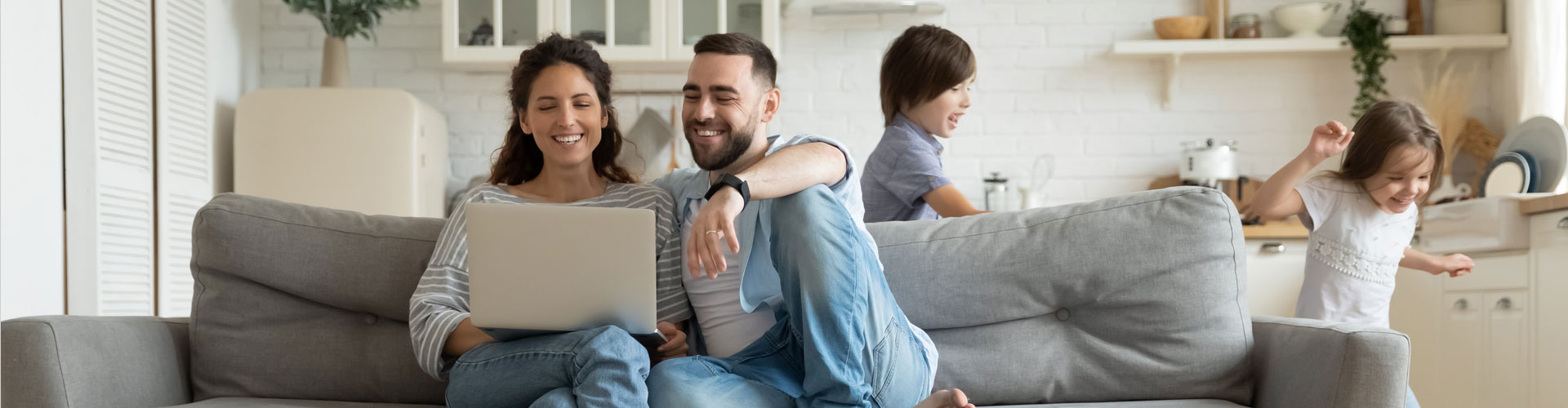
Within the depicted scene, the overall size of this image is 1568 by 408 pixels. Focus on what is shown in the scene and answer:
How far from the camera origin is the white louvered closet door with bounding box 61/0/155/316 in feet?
10.2

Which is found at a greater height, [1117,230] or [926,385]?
[1117,230]

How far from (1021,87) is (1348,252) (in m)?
2.28

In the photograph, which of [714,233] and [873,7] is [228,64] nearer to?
[873,7]

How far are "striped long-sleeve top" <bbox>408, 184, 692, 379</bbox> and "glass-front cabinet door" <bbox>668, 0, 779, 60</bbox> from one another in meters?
2.11

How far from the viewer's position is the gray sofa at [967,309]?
1834 mm

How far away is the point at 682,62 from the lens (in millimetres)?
4074

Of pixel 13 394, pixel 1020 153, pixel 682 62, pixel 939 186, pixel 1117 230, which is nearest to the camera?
pixel 13 394

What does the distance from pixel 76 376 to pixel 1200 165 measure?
357 centimetres

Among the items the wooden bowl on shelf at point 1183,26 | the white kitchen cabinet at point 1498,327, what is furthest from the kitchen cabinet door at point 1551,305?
the wooden bowl on shelf at point 1183,26

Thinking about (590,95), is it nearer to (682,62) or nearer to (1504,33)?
(682,62)

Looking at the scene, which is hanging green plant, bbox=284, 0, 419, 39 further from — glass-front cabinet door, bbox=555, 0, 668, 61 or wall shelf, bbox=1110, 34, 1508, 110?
wall shelf, bbox=1110, 34, 1508, 110

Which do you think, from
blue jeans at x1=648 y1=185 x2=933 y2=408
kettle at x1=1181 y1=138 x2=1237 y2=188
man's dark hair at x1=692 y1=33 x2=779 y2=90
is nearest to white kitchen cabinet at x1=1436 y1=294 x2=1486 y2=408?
kettle at x1=1181 y1=138 x2=1237 y2=188

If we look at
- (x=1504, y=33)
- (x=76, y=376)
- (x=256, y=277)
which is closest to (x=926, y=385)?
(x=256, y=277)

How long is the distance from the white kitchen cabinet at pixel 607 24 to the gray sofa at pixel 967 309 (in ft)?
7.07
